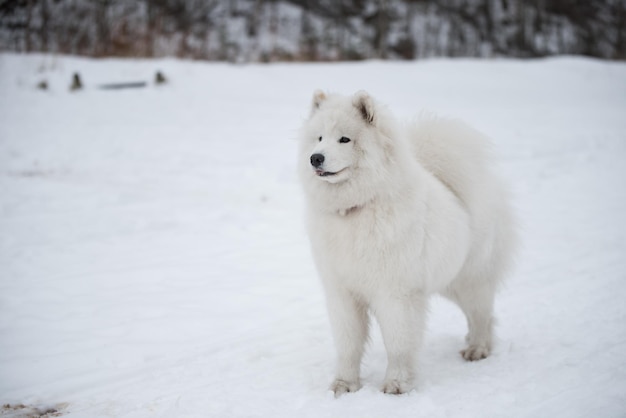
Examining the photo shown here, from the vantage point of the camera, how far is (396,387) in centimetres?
299

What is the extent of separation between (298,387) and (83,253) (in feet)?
12.3

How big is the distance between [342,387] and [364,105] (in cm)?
179

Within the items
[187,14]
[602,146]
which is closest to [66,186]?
[602,146]

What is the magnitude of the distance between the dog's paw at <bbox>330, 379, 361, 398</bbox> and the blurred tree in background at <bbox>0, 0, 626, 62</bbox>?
15.6m

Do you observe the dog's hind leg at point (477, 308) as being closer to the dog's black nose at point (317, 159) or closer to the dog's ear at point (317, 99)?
the dog's black nose at point (317, 159)

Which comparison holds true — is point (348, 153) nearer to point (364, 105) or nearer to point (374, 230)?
point (364, 105)

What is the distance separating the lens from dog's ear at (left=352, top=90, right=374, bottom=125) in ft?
10.1

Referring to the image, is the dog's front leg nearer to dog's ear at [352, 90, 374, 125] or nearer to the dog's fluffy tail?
the dog's fluffy tail

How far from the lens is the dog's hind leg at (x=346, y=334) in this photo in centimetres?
311

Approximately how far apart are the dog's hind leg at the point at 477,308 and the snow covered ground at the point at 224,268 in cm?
13

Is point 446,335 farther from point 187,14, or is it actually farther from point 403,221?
point 187,14

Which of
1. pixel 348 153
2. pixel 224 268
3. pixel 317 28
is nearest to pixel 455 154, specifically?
pixel 348 153

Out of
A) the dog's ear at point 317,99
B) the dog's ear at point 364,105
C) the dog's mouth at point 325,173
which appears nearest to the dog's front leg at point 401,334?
the dog's mouth at point 325,173

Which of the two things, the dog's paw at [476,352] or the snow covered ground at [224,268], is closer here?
the snow covered ground at [224,268]
